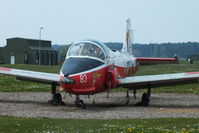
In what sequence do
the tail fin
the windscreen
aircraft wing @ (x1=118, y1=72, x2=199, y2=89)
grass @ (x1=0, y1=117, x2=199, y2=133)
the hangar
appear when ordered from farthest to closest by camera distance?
the hangar → the tail fin → aircraft wing @ (x1=118, y1=72, x2=199, y2=89) → the windscreen → grass @ (x1=0, y1=117, x2=199, y2=133)

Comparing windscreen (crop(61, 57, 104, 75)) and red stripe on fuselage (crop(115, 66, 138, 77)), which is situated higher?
windscreen (crop(61, 57, 104, 75))

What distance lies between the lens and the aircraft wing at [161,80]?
62.1ft

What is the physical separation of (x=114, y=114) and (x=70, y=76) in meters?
2.33

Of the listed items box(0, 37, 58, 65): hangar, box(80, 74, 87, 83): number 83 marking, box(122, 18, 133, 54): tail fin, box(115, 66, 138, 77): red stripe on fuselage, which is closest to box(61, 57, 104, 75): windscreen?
box(80, 74, 87, 83): number 83 marking

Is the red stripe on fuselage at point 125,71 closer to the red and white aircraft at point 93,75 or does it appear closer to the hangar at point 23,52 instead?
the red and white aircraft at point 93,75

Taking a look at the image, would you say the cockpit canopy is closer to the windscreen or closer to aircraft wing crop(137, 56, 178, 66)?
the windscreen

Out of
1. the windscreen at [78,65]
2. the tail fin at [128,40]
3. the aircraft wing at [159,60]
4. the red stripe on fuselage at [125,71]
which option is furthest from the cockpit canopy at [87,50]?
the tail fin at [128,40]

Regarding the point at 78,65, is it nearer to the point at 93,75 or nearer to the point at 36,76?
the point at 93,75

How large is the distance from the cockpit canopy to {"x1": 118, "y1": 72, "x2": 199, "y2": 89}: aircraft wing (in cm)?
193

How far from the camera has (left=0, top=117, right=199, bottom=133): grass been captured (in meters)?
10.6

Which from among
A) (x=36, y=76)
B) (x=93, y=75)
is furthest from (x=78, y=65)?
(x=36, y=76)

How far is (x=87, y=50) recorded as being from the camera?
1811cm

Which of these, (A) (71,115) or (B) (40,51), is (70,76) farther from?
(B) (40,51)

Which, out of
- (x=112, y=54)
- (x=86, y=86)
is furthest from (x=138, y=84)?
(x=86, y=86)
